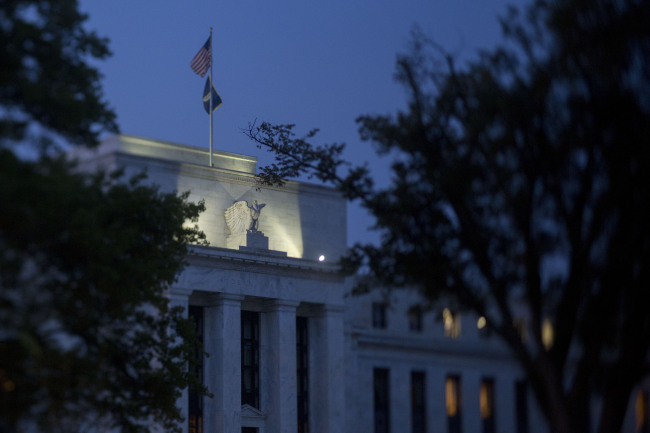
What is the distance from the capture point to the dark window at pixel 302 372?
6650 centimetres

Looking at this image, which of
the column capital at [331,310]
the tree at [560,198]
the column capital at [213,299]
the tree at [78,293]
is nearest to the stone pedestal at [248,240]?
the column capital at [213,299]

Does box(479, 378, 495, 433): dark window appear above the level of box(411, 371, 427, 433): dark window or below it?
above

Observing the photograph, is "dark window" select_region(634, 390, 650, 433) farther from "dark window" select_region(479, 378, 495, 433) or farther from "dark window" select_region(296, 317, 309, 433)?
"dark window" select_region(296, 317, 309, 433)

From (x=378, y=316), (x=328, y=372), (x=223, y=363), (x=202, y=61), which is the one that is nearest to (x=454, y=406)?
(x=223, y=363)

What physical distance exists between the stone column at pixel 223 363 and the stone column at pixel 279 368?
3.08 metres

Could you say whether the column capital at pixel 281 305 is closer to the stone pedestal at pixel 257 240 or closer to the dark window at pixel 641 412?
the stone pedestal at pixel 257 240

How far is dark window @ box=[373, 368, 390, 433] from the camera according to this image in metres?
70.8

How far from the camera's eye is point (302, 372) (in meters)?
67.1

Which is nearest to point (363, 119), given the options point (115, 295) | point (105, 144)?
point (115, 295)

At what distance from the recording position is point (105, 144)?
50188mm

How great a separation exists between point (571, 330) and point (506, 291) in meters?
2.05

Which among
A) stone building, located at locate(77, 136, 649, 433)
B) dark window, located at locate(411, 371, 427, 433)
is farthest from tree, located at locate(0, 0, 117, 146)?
dark window, located at locate(411, 371, 427, 433)

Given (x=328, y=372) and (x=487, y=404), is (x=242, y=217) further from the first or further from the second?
(x=487, y=404)

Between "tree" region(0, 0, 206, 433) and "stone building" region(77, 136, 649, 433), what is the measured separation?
69.0 feet
